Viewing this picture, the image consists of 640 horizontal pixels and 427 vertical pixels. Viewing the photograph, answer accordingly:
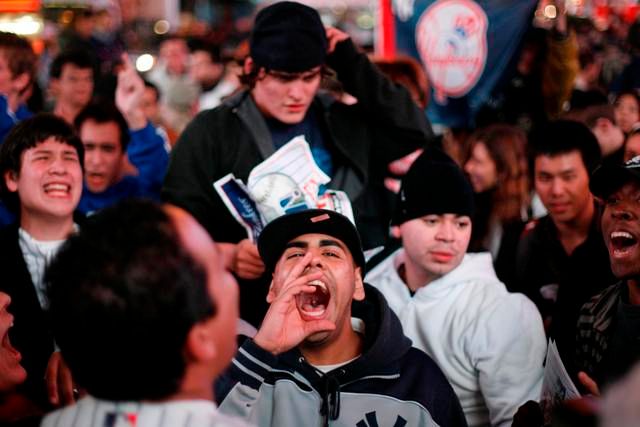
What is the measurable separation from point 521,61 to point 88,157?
3.47 metres

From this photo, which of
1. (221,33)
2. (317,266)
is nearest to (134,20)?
(221,33)

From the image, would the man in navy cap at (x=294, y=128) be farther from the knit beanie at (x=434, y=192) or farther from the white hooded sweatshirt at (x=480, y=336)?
the white hooded sweatshirt at (x=480, y=336)

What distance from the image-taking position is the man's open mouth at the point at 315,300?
3.18m

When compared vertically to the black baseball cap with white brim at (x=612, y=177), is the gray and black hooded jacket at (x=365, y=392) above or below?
below

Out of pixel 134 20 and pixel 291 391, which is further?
pixel 134 20

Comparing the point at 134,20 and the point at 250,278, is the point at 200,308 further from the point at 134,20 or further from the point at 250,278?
the point at 134,20

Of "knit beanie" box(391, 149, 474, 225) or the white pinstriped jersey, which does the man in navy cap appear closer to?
"knit beanie" box(391, 149, 474, 225)

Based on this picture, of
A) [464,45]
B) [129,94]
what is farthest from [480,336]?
[464,45]

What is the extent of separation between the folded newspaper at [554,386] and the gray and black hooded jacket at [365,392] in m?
0.38

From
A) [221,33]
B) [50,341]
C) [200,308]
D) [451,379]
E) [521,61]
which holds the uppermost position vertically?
[221,33]

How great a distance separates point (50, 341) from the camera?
3.58 metres

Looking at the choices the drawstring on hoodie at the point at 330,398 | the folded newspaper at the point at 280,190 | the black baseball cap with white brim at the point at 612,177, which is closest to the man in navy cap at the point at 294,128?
the folded newspaper at the point at 280,190

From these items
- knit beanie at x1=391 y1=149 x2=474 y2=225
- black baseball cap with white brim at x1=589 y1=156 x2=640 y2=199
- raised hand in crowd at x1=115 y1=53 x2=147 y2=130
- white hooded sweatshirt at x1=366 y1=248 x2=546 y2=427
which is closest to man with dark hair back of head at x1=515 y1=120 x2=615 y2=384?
white hooded sweatshirt at x1=366 y1=248 x2=546 y2=427

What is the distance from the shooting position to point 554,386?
9.34 ft
